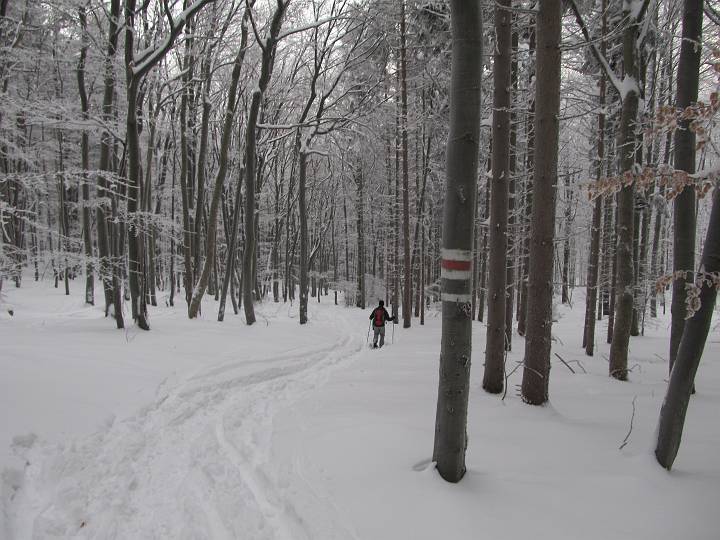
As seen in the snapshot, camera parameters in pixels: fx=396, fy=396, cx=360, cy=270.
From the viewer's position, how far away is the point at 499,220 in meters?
6.19

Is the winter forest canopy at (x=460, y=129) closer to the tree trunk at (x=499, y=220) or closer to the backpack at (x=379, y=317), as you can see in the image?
A: the tree trunk at (x=499, y=220)

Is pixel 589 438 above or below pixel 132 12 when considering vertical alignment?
Answer: below

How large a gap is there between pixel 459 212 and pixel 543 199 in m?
2.98

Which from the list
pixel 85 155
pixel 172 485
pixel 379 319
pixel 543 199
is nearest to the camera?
pixel 172 485

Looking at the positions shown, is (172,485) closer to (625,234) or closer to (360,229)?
(625,234)

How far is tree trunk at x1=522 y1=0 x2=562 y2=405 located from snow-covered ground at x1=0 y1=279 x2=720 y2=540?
54 cm

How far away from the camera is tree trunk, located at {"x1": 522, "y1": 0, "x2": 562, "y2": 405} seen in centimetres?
514

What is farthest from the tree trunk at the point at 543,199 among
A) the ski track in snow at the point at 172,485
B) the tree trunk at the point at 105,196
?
the tree trunk at the point at 105,196

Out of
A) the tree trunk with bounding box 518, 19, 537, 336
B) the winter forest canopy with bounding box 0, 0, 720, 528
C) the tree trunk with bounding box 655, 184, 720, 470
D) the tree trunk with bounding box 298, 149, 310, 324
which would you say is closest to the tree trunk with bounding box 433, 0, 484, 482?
the winter forest canopy with bounding box 0, 0, 720, 528

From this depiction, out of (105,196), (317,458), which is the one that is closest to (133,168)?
(105,196)

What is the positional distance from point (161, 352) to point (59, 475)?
4626 millimetres

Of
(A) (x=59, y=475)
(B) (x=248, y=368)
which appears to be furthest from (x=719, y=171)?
(B) (x=248, y=368)

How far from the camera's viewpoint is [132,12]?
8359 mm

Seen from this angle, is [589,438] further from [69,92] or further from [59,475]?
[69,92]
